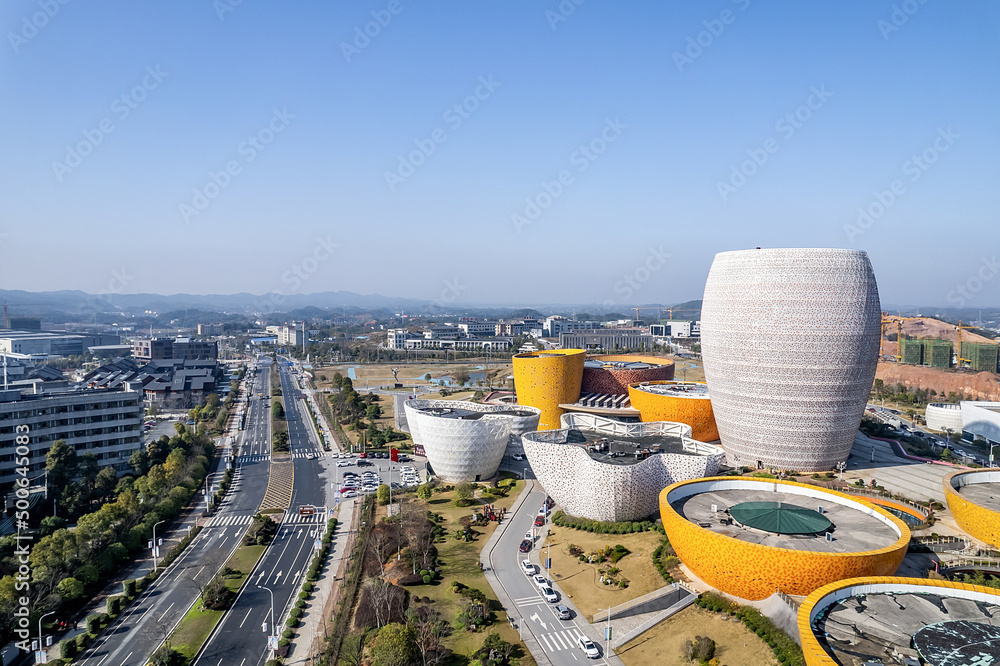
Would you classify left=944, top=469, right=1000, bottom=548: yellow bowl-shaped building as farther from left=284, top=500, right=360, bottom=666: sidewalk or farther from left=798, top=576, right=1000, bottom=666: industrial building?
left=284, top=500, right=360, bottom=666: sidewalk

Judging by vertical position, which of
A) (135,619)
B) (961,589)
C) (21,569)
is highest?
(961,589)

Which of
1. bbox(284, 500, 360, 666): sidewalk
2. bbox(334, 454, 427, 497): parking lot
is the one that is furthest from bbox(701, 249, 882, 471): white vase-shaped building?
bbox(284, 500, 360, 666): sidewalk

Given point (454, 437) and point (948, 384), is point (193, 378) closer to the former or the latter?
point (454, 437)

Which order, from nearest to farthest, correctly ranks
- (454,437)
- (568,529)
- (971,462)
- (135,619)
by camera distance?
(135,619) < (568,529) < (454,437) < (971,462)

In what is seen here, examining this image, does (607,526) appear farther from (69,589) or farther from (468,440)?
(69,589)

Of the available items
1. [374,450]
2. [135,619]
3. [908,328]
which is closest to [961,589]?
[135,619]

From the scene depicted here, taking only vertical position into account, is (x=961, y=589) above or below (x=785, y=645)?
above
